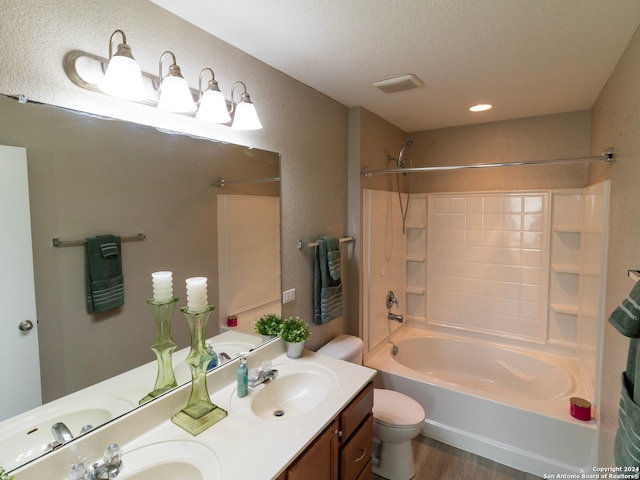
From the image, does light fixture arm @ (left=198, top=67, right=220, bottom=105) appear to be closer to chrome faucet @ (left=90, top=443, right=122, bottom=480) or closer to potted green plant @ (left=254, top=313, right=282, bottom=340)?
potted green plant @ (left=254, top=313, right=282, bottom=340)

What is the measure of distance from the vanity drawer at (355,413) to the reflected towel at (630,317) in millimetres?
1078

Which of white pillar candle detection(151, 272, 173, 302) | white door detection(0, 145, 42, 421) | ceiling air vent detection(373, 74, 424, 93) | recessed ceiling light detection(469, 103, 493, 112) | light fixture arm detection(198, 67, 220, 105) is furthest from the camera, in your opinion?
recessed ceiling light detection(469, 103, 493, 112)

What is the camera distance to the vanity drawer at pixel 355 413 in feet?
5.05

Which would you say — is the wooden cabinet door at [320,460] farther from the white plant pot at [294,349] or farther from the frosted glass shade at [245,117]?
the frosted glass shade at [245,117]

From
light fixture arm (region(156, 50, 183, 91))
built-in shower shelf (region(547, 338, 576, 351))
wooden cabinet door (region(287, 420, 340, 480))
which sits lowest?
built-in shower shelf (region(547, 338, 576, 351))

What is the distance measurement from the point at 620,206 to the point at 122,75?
2338mm

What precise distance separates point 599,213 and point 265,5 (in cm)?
229

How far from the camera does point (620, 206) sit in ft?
5.74

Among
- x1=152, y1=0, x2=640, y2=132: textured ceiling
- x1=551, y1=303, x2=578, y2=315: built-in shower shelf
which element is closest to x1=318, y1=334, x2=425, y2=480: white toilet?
x1=551, y1=303, x2=578, y2=315: built-in shower shelf

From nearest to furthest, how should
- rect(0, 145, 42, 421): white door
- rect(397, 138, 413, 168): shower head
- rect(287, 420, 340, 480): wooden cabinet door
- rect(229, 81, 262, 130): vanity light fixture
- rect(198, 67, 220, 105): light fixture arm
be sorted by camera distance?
rect(0, 145, 42, 421): white door → rect(287, 420, 340, 480): wooden cabinet door → rect(198, 67, 220, 105): light fixture arm → rect(229, 81, 262, 130): vanity light fixture → rect(397, 138, 413, 168): shower head

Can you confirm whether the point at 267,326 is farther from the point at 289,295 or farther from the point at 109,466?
the point at 109,466

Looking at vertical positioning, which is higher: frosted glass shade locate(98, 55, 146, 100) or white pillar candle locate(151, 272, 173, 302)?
frosted glass shade locate(98, 55, 146, 100)

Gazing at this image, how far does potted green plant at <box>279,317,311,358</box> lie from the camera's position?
196cm

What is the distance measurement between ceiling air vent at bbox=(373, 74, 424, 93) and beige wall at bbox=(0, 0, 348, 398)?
43cm
